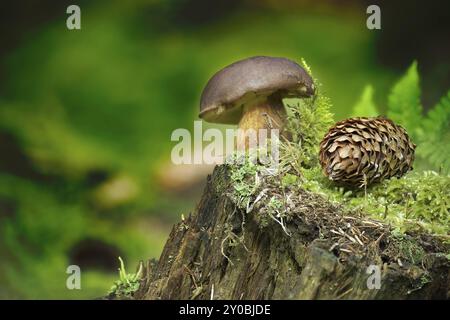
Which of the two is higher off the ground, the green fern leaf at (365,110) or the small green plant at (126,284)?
the green fern leaf at (365,110)

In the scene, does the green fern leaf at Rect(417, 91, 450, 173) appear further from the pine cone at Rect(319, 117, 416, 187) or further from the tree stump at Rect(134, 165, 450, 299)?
the tree stump at Rect(134, 165, 450, 299)

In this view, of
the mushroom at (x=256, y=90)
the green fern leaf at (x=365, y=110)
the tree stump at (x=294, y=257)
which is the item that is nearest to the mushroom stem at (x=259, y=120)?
the mushroom at (x=256, y=90)

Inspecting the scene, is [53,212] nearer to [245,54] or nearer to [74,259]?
[74,259]

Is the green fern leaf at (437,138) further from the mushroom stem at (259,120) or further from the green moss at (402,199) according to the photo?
the mushroom stem at (259,120)

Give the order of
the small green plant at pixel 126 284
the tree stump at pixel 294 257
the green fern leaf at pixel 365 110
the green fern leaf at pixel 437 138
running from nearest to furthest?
1. the tree stump at pixel 294 257
2. the small green plant at pixel 126 284
3. the green fern leaf at pixel 437 138
4. the green fern leaf at pixel 365 110

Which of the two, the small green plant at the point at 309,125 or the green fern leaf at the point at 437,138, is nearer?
the small green plant at the point at 309,125

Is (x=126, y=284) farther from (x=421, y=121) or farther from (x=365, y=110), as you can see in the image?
(x=421, y=121)

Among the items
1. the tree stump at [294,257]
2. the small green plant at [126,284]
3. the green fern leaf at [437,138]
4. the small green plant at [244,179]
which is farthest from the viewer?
the green fern leaf at [437,138]

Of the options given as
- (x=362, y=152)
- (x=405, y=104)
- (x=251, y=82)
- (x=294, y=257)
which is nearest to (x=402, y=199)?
(x=362, y=152)
